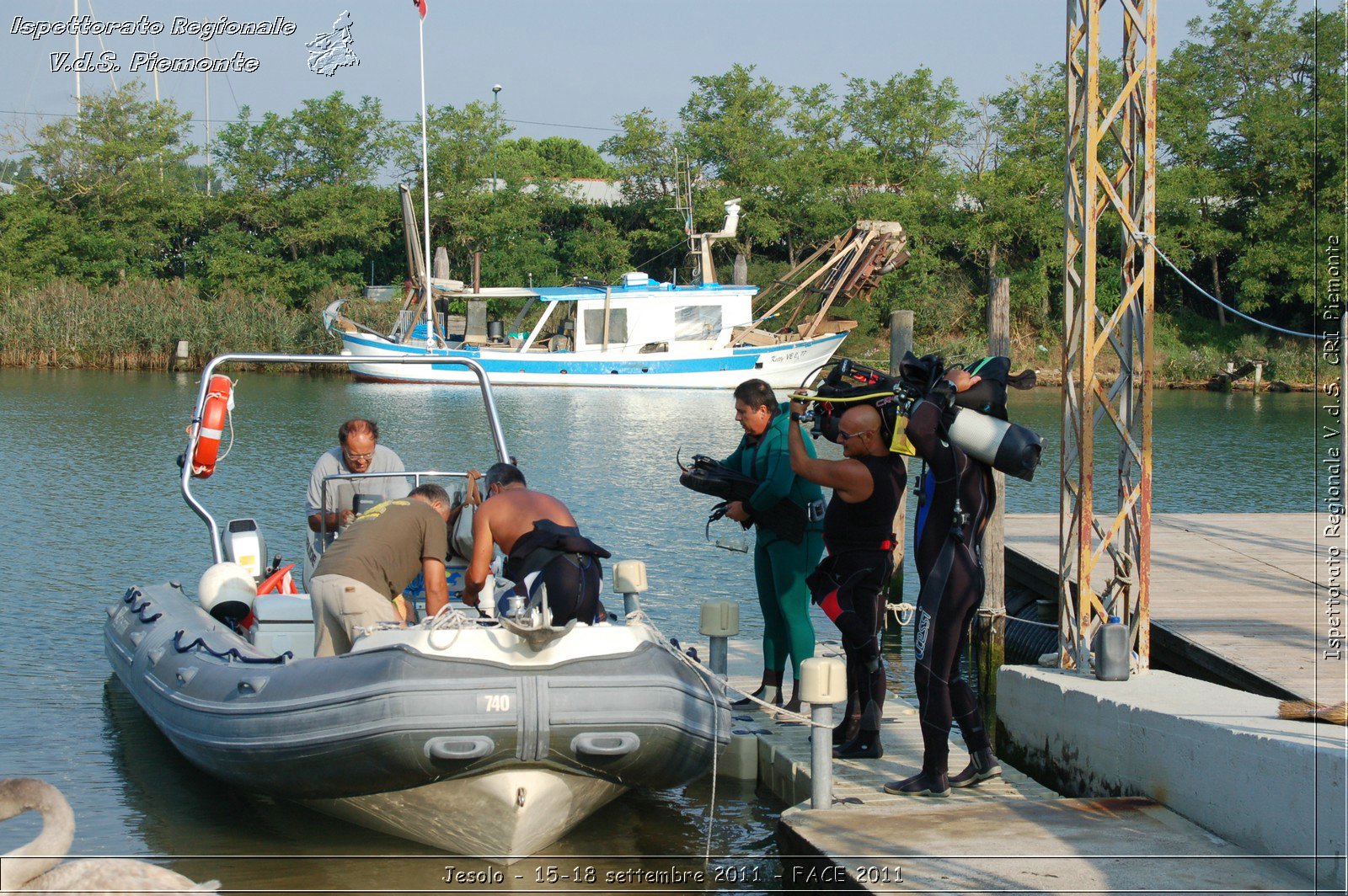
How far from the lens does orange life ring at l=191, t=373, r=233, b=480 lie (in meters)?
8.45

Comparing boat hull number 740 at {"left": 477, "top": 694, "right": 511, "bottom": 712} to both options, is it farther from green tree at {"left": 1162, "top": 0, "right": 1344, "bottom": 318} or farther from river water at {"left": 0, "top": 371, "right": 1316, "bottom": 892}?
green tree at {"left": 1162, "top": 0, "right": 1344, "bottom": 318}

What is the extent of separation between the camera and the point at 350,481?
24.6ft

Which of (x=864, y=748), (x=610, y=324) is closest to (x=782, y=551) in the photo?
(x=864, y=748)

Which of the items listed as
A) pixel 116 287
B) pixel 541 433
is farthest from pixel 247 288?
pixel 541 433

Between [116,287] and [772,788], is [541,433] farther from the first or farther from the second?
[116,287]

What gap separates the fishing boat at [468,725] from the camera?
5031 millimetres

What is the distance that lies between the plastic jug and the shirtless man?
211 centimetres

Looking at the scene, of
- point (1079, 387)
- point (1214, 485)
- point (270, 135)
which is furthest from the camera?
point (270, 135)

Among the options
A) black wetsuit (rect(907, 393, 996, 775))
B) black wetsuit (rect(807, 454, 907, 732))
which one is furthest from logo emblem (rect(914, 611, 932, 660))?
black wetsuit (rect(807, 454, 907, 732))

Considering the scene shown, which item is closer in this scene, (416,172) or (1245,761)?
(1245,761)

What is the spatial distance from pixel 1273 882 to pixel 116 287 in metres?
39.3

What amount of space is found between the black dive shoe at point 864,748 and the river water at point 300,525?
520 millimetres

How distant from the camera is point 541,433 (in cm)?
2234

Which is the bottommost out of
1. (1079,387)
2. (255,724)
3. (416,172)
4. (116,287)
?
(255,724)
